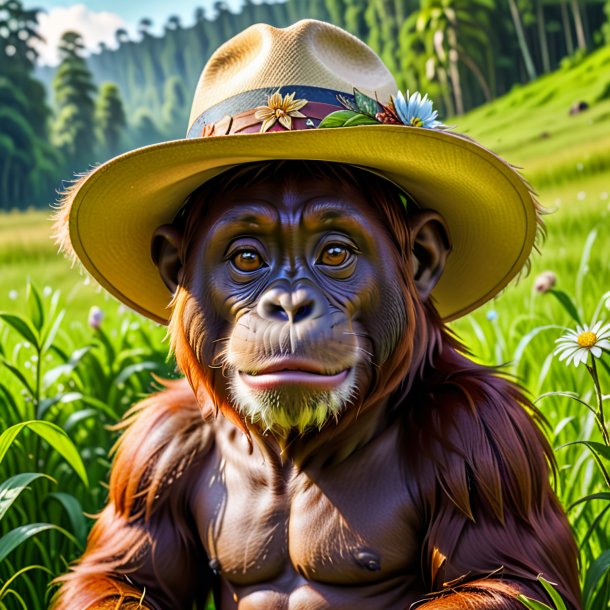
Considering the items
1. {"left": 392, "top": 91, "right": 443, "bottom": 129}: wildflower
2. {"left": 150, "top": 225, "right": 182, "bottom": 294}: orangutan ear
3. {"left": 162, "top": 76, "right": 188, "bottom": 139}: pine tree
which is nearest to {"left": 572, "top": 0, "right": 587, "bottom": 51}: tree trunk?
{"left": 162, "top": 76, "right": 188, "bottom": 139}: pine tree

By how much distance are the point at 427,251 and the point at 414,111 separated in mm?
318

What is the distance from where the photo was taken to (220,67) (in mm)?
2213

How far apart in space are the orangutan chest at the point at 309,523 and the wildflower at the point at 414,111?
717 mm

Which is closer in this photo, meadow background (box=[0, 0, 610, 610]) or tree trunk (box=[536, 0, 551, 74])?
meadow background (box=[0, 0, 610, 610])

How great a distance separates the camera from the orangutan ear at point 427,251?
205cm

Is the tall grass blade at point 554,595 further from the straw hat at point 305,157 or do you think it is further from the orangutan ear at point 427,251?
the straw hat at point 305,157

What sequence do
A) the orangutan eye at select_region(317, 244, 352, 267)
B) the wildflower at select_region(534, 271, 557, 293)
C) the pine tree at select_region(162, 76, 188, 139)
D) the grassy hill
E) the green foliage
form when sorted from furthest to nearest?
the pine tree at select_region(162, 76, 188, 139), the grassy hill, the wildflower at select_region(534, 271, 557, 293), the green foliage, the orangutan eye at select_region(317, 244, 352, 267)

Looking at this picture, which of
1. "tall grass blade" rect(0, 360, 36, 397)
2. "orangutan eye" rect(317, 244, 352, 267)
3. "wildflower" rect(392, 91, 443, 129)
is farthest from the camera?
"tall grass blade" rect(0, 360, 36, 397)

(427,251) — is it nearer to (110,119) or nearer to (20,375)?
(20,375)

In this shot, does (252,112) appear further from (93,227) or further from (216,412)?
(216,412)

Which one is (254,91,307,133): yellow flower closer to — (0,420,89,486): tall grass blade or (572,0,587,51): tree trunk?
(0,420,89,486): tall grass blade

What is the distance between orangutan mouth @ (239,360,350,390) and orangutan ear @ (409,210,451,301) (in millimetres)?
416

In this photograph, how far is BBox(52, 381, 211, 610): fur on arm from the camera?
212cm

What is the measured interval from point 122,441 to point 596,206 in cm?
313
